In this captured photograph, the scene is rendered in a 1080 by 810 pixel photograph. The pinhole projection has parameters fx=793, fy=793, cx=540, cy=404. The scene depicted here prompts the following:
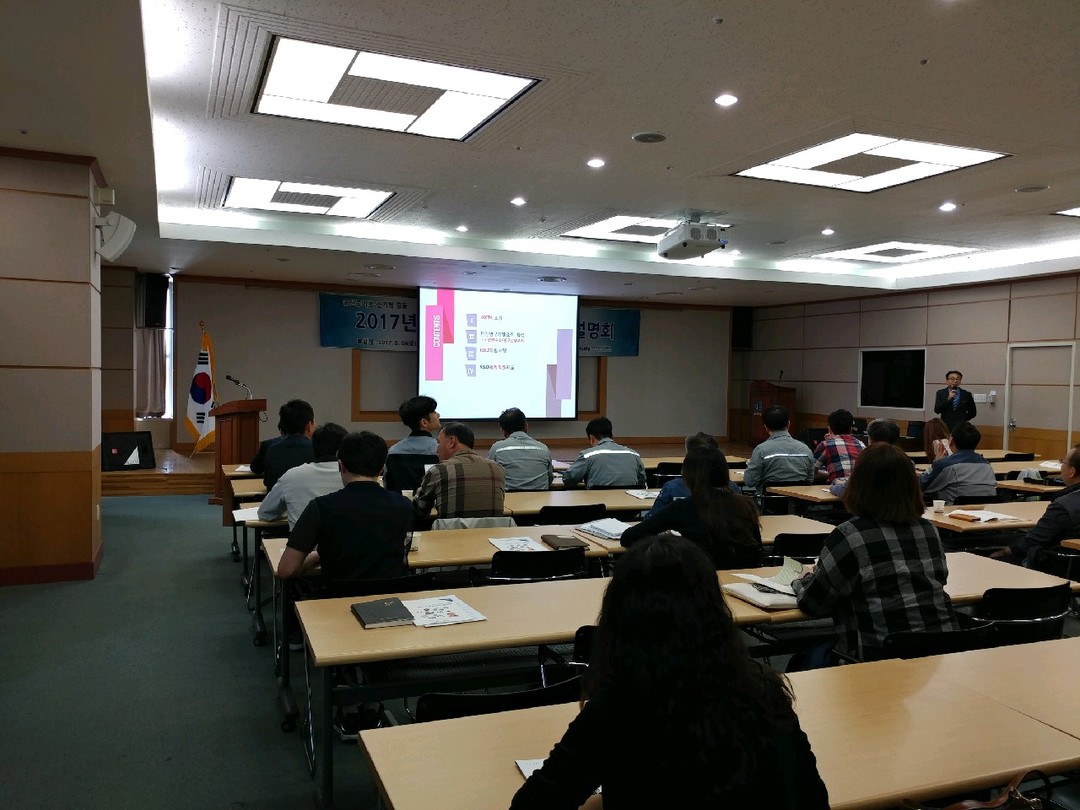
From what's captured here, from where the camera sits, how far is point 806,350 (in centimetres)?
1438

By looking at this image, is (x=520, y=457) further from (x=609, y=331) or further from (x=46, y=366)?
(x=609, y=331)

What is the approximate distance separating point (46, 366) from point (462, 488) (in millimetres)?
3389

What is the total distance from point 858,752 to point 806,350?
43.9 feet

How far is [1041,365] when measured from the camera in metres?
10.5

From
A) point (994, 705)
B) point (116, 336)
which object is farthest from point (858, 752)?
point (116, 336)

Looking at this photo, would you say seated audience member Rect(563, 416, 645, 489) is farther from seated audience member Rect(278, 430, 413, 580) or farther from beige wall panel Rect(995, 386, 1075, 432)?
beige wall panel Rect(995, 386, 1075, 432)

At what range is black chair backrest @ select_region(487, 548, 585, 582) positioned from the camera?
3.41m

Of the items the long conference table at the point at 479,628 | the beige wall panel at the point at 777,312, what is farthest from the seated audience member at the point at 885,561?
the beige wall panel at the point at 777,312

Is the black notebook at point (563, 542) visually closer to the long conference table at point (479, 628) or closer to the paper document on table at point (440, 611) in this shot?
the long conference table at point (479, 628)

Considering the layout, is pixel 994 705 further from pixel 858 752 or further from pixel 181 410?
pixel 181 410

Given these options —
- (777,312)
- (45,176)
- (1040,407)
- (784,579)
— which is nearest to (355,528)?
(784,579)

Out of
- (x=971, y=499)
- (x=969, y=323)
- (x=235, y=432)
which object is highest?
(x=969, y=323)

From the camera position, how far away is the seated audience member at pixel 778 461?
628 cm

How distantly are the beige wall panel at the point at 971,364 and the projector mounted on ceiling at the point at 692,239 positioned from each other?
18.2 feet
